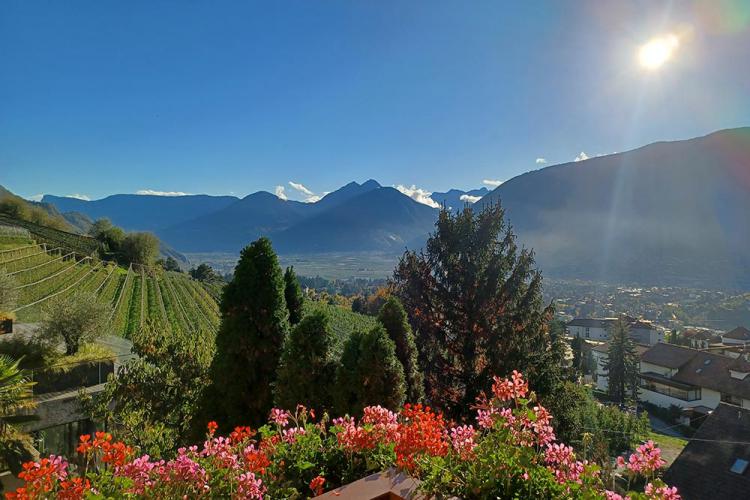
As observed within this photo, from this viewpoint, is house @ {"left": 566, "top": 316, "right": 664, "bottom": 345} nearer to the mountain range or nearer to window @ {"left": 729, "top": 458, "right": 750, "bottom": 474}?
the mountain range

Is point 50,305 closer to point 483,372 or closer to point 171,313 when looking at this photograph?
point 483,372

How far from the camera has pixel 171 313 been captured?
67.2 feet

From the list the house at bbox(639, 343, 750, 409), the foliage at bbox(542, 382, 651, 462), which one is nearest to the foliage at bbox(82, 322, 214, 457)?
the foliage at bbox(542, 382, 651, 462)

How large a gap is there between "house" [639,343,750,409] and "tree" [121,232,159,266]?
172 feet

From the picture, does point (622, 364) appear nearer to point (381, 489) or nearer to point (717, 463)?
point (717, 463)

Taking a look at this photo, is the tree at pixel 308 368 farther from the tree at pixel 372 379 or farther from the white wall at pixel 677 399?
the white wall at pixel 677 399

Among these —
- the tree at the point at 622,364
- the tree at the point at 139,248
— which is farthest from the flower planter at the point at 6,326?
the tree at the point at 139,248

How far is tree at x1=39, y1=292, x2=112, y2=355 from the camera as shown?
9.07 m

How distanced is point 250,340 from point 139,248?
165ft

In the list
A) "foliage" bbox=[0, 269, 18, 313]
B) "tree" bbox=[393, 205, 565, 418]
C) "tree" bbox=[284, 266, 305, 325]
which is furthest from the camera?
"tree" bbox=[284, 266, 305, 325]

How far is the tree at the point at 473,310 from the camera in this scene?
30.9 feet

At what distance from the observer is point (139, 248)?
50.1 m

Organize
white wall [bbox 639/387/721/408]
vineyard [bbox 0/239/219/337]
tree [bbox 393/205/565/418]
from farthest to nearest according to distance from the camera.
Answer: white wall [bbox 639/387/721/408], vineyard [bbox 0/239/219/337], tree [bbox 393/205/565/418]

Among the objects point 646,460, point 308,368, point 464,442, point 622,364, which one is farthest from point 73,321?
point 622,364
